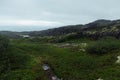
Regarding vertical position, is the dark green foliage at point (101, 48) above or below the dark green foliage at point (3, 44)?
below

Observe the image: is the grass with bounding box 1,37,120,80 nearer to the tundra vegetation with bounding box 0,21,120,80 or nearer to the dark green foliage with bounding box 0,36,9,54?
the tundra vegetation with bounding box 0,21,120,80

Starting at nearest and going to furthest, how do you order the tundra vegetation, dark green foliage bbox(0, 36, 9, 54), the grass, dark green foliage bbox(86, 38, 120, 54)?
the grass < the tundra vegetation < dark green foliage bbox(0, 36, 9, 54) < dark green foliage bbox(86, 38, 120, 54)

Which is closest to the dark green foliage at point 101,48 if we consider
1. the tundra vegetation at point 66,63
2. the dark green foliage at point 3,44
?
the tundra vegetation at point 66,63

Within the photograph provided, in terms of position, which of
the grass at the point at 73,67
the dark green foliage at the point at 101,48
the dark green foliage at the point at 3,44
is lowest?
the grass at the point at 73,67

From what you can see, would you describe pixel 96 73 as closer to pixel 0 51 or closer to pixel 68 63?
pixel 68 63

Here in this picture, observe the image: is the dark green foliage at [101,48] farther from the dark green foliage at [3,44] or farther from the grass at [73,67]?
the dark green foliage at [3,44]

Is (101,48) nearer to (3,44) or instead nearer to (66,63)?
(66,63)

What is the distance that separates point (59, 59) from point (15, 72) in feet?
74.4

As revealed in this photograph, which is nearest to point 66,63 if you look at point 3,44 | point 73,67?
point 73,67

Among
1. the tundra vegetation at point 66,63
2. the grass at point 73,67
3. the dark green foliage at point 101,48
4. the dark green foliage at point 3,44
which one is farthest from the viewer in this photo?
the dark green foliage at point 101,48

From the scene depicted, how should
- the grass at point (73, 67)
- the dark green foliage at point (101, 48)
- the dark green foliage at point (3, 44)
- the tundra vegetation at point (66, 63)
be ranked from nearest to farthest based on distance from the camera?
the grass at point (73, 67) < the tundra vegetation at point (66, 63) < the dark green foliage at point (3, 44) < the dark green foliage at point (101, 48)

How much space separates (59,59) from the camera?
88.8m

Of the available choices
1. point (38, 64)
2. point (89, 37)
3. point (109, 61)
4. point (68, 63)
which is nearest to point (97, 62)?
point (109, 61)

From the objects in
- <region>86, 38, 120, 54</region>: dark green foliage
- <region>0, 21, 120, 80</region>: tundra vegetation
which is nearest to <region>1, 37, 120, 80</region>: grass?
<region>0, 21, 120, 80</region>: tundra vegetation
